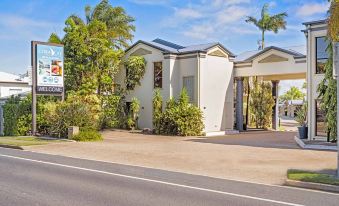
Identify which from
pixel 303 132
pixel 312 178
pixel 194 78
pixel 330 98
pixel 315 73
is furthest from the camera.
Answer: pixel 194 78

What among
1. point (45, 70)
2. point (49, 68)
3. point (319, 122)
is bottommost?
point (319, 122)

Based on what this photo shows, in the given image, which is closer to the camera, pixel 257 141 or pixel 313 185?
pixel 313 185

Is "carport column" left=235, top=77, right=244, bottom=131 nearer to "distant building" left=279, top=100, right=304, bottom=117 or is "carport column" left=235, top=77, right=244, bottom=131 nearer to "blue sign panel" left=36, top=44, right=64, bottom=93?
"blue sign panel" left=36, top=44, right=64, bottom=93

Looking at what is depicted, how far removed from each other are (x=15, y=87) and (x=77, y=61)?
15.9 m

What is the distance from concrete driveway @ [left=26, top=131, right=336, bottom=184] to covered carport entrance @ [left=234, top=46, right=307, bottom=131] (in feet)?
34.4

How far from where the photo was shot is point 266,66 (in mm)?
32000

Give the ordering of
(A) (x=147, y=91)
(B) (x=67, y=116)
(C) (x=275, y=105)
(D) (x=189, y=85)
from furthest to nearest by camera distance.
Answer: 1. (C) (x=275, y=105)
2. (A) (x=147, y=91)
3. (D) (x=189, y=85)
4. (B) (x=67, y=116)

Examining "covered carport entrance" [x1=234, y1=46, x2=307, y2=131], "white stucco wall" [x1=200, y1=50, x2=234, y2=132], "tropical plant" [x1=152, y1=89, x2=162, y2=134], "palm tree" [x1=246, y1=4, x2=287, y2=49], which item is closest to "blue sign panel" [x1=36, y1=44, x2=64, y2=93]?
"tropical plant" [x1=152, y1=89, x2=162, y2=134]

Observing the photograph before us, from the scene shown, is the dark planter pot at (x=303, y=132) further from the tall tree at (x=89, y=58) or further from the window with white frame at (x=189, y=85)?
the tall tree at (x=89, y=58)

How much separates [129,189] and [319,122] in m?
16.5

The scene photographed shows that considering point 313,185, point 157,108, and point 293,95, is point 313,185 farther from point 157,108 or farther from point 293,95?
point 293,95

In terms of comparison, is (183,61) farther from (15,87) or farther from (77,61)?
(15,87)

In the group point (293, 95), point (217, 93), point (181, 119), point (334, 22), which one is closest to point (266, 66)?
point (217, 93)

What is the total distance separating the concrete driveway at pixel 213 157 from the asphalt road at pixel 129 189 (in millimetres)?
1617
